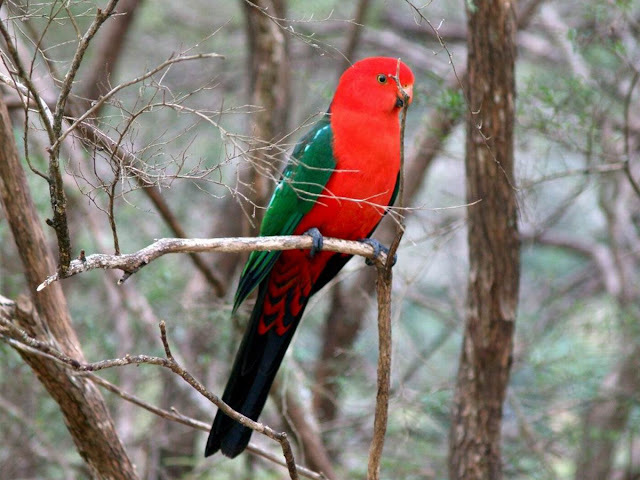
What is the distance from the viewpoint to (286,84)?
14.4 feet

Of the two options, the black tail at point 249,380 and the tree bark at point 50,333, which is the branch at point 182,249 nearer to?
the tree bark at point 50,333

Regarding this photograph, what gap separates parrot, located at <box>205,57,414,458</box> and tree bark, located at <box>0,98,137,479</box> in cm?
48

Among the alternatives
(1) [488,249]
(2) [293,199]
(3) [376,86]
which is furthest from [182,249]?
(1) [488,249]

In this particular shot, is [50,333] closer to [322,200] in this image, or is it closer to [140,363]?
[140,363]

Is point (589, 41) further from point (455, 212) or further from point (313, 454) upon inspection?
point (313, 454)

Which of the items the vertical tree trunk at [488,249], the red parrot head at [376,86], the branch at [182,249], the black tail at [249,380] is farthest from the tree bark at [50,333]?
the vertical tree trunk at [488,249]

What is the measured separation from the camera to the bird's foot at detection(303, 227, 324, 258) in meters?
2.83

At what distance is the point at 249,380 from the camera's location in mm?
3000

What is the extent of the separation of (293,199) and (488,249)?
930mm

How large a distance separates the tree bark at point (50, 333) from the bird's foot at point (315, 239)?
3.10ft

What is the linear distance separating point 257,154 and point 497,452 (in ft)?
6.22

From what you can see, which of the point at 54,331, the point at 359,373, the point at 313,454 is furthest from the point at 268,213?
the point at 359,373

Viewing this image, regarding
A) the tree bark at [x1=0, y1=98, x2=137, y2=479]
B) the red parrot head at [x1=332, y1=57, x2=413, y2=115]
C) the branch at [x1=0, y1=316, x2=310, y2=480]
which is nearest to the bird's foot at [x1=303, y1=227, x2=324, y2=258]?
the red parrot head at [x1=332, y1=57, x2=413, y2=115]

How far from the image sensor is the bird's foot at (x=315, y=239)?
111 inches
